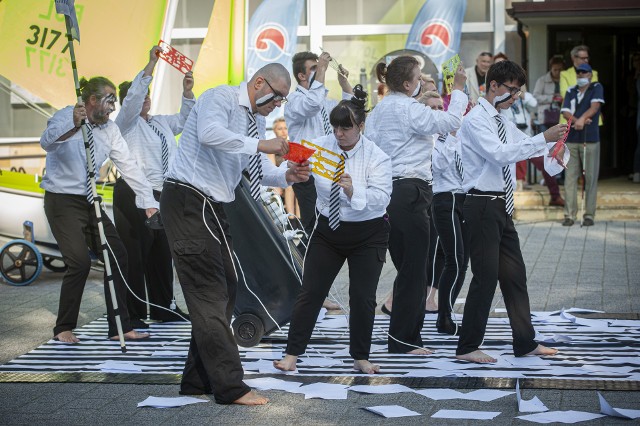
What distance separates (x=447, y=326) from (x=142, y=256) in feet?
8.60

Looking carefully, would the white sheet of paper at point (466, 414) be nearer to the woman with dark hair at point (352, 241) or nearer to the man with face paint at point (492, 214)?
the woman with dark hair at point (352, 241)

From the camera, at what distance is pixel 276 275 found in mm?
8992

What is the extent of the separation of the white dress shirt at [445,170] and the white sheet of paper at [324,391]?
280 cm

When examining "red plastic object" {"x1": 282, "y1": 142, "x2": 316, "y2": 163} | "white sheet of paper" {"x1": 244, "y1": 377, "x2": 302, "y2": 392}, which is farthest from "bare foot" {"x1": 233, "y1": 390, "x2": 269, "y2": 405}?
"red plastic object" {"x1": 282, "y1": 142, "x2": 316, "y2": 163}

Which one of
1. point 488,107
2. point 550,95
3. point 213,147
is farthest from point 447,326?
point 550,95

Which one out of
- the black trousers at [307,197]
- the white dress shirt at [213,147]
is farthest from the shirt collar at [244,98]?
the black trousers at [307,197]

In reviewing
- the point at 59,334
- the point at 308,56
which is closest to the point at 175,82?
the point at 308,56

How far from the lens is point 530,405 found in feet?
23.1

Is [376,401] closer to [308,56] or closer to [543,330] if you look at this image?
[543,330]

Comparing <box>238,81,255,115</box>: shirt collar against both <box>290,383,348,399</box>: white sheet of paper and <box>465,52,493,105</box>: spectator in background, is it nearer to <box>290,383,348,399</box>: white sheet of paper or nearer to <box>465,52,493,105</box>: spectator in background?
<box>290,383,348,399</box>: white sheet of paper

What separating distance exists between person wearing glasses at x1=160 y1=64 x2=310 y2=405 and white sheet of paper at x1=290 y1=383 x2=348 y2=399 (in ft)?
1.10

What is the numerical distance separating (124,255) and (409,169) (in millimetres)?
2394

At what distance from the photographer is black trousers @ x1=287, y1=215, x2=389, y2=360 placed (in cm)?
812

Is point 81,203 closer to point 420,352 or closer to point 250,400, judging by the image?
point 420,352
